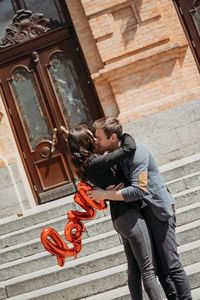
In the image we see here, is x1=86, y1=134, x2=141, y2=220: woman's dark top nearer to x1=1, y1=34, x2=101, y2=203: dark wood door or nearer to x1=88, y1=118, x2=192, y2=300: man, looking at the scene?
x1=88, y1=118, x2=192, y2=300: man

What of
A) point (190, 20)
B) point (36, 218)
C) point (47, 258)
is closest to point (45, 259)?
point (47, 258)

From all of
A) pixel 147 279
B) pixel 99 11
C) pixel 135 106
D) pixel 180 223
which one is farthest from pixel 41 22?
pixel 147 279

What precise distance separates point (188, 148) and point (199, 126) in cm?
45

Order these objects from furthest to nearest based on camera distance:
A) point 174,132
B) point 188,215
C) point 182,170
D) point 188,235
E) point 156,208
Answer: point 174,132
point 182,170
point 188,215
point 188,235
point 156,208

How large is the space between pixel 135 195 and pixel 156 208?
0.23 metres

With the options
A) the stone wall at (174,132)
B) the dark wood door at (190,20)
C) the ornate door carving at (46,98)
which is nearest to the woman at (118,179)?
the stone wall at (174,132)

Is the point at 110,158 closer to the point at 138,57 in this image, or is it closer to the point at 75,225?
the point at 75,225

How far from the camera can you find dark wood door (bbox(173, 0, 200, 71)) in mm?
7531

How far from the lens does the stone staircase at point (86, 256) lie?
456cm

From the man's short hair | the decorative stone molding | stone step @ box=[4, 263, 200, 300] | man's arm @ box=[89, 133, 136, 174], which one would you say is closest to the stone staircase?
stone step @ box=[4, 263, 200, 300]

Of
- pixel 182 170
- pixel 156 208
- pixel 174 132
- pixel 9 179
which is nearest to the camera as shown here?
pixel 156 208

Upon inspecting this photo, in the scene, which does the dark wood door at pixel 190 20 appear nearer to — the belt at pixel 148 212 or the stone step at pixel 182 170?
the stone step at pixel 182 170

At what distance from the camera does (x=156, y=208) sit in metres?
2.89

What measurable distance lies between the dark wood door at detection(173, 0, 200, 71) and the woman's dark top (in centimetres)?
526
